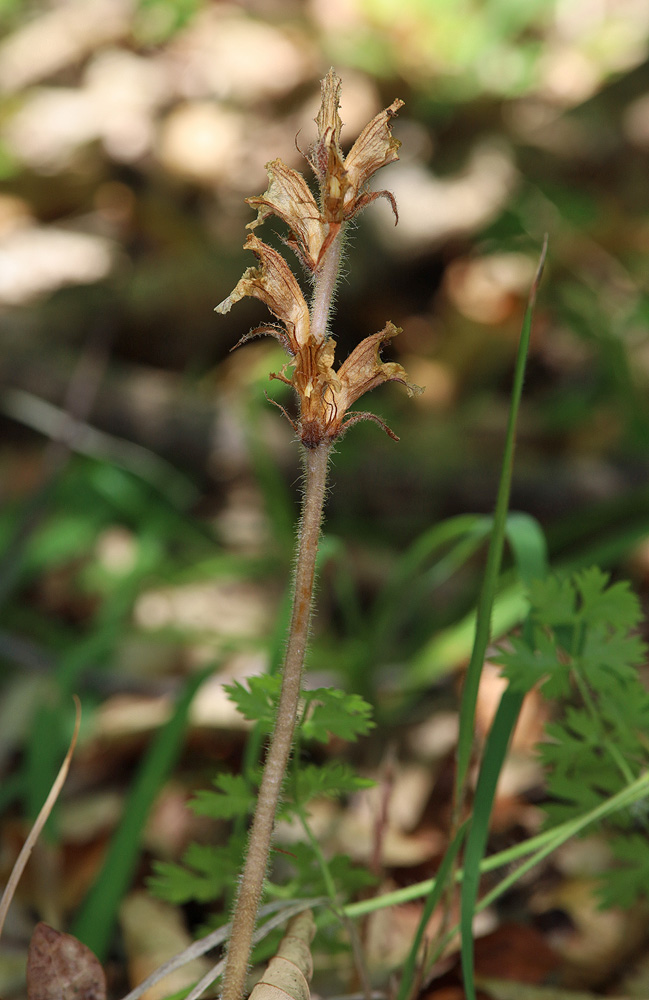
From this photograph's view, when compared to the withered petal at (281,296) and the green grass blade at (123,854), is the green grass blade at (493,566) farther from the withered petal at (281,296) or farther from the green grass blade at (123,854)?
the green grass blade at (123,854)

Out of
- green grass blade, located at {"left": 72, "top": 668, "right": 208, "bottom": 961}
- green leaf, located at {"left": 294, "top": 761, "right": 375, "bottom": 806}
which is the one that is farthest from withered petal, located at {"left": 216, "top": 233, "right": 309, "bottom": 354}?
green grass blade, located at {"left": 72, "top": 668, "right": 208, "bottom": 961}

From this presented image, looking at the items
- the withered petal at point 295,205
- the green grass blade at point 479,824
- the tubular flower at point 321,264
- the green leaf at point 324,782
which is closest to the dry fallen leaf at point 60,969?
the green leaf at point 324,782

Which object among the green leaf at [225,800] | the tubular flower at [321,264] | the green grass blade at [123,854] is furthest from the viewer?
the green grass blade at [123,854]

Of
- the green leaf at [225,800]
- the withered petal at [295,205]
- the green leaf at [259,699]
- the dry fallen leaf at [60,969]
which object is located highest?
the withered petal at [295,205]

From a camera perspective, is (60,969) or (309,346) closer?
(309,346)

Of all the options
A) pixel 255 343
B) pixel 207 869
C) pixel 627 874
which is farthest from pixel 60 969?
pixel 255 343

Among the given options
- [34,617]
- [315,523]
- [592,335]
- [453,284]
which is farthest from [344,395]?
[453,284]

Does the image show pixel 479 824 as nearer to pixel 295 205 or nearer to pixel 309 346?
pixel 309 346
